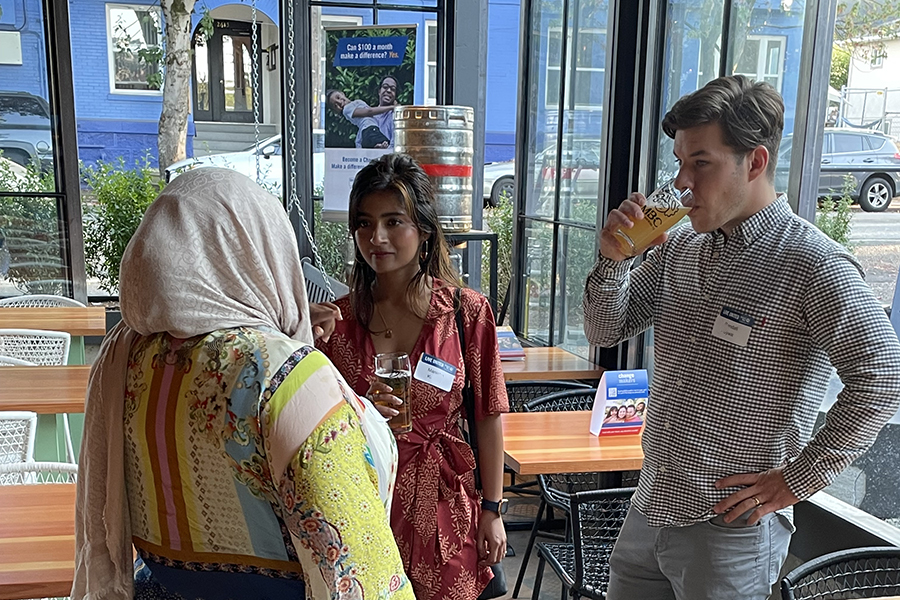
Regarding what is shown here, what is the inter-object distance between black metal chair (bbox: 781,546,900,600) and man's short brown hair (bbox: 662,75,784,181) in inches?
38.6

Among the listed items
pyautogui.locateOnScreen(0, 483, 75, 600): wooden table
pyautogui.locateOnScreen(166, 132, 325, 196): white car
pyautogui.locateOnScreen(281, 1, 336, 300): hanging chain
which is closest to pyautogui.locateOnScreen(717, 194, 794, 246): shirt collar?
pyautogui.locateOnScreen(0, 483, 75, 600): wooden table

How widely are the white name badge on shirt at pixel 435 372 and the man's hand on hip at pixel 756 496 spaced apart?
0.63 meters

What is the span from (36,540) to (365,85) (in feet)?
12.1

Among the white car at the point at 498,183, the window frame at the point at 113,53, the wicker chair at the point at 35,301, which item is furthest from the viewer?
the window frame at the point at 113,53

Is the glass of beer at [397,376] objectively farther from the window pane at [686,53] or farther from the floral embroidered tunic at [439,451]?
the window pane at [686,53]

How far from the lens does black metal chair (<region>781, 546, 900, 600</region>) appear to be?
6.09 ft

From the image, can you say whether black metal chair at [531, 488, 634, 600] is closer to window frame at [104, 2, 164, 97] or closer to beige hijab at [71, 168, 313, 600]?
beige hijab at [71, 168, 313, 600]

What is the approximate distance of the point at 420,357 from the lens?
1840 millimetres

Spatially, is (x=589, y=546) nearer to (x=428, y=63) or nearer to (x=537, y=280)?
(x=537, y=280)

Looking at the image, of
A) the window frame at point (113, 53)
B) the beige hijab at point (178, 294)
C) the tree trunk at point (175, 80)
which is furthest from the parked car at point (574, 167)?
the window frame at point (113, 53)

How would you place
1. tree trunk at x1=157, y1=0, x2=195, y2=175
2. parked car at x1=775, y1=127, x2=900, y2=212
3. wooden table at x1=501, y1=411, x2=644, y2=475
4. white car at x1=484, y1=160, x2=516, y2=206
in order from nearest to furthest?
parked car at x1=775, y1=127, x2=900, y2=212 < wooden table at x1=501, y1=411, x2=644, y2=475 < tree trunk at x1=157, y1=0, x2=195, y2=175 < white car at x1=484, y1=160, x2=516, y2=206

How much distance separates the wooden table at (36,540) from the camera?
1.67 m

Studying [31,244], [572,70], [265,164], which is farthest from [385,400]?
[265,164]

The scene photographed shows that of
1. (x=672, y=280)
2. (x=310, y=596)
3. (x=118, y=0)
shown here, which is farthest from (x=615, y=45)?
(x=118, y=0)
